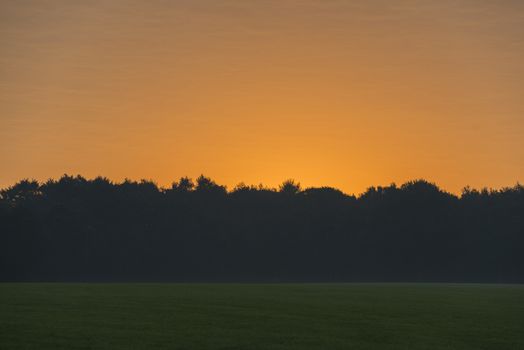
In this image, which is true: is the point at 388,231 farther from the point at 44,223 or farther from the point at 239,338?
the point at 239,338

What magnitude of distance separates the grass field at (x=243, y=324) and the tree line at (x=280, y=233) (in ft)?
336

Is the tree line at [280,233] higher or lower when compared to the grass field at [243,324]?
higher

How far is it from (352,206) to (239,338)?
142335mm

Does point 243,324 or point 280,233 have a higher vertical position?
point 280,233

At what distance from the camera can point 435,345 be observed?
3105cm

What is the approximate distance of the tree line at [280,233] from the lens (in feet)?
506

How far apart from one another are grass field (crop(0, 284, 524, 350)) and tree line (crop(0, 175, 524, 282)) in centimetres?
10238

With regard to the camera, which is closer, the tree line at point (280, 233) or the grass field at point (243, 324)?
the grass field at point (243, 324)

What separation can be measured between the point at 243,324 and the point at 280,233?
5148 inches

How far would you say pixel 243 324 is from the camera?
3603 centimetres

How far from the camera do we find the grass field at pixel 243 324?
29.8 metres

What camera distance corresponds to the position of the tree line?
15412cm

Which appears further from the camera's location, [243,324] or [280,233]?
[280,233]

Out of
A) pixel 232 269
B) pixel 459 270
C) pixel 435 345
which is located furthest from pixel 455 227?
pixel 435 345
